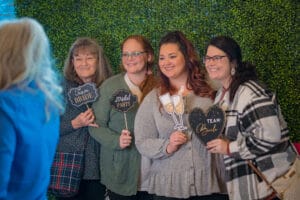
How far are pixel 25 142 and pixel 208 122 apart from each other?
3.39 ft

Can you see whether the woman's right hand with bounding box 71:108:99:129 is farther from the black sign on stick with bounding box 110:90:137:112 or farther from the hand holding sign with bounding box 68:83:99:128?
the black sign on stick with bounding box 110:90:137:112

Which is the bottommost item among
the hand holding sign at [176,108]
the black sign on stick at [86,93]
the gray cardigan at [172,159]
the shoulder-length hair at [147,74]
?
the gray cardigan at [172,159]

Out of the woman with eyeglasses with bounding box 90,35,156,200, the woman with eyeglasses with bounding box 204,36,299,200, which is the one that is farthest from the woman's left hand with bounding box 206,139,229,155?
the woman with eyeglasses with bounding box 90,35,156,200

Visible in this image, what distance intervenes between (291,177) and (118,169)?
37.6 inches

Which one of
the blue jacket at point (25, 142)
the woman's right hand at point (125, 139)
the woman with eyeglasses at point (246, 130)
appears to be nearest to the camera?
the blue jacket at point (25, 142)

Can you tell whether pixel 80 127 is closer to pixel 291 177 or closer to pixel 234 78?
pixel 234 78

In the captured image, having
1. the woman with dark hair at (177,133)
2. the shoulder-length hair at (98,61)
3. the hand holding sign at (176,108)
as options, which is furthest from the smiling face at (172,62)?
the shoulder-length hair at (98,61)

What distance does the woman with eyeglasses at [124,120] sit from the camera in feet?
8.25

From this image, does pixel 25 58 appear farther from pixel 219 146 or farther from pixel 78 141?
pixel 78 141

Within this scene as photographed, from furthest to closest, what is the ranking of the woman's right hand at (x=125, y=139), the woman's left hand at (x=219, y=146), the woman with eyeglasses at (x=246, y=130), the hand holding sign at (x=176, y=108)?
the woman's right hand at (x=125, y=139), the hand holding sign at (x=176, y=108), the woman's left hand at (x=219, y=146), the woman with eyeglasses at (x=246, y=130)

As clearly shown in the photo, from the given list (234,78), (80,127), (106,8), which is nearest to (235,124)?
(234,78)

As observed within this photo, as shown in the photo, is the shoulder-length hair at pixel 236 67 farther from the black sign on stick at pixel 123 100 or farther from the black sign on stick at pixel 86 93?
the black sign on stick at pixel 86 93

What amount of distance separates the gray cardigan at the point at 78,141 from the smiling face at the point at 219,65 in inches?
34.4

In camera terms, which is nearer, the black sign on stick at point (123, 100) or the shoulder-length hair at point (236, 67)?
the shoulder-length hair at point (236, 67)
